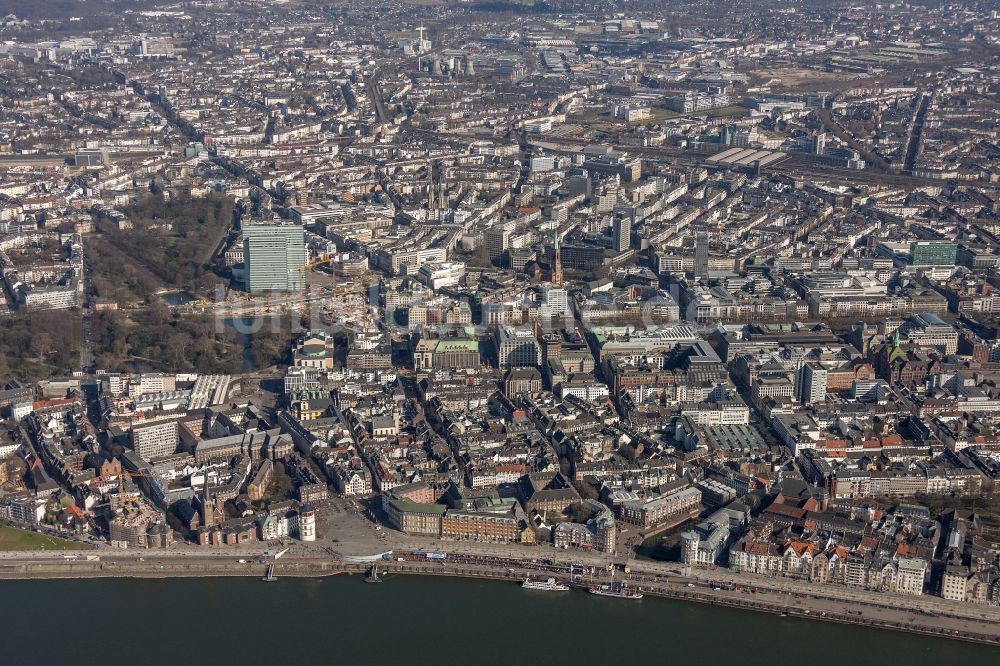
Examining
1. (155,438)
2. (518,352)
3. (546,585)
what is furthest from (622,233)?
(546,585)

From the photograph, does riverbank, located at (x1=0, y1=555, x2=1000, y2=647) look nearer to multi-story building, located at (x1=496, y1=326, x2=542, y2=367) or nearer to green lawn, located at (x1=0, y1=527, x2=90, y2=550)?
green lawn, located at (x1=0, y1=527, x2=90, y2=550)

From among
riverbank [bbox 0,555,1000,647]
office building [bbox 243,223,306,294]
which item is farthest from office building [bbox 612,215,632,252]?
riverbank [bbox 0,555,1000,647]

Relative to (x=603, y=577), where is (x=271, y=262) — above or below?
above

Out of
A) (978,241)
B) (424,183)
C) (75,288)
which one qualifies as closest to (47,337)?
(75,288)

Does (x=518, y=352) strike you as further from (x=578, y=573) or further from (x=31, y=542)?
(x=31, y=542)

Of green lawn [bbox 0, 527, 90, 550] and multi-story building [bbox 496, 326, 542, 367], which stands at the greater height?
multi-story building [bbox 496, 326, 542, 367]

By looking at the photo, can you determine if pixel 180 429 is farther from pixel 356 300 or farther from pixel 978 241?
pixel 978 241
